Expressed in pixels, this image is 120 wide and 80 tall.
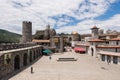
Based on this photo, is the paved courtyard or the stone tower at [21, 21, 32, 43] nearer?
the paved courtyard

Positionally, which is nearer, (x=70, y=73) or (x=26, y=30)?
(x=70, y=73)

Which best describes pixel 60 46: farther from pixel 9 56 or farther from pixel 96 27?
pixel 9 56

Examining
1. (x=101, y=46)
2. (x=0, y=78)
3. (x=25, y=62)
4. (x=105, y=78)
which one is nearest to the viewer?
(x=0, y=78)

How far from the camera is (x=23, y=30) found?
75.3 metres

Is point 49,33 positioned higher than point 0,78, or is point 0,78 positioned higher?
point 49,33

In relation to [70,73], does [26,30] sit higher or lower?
higher

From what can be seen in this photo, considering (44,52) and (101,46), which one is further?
(44,52)

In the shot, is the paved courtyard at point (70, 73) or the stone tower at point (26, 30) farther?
the stone tower at point (26, 30)

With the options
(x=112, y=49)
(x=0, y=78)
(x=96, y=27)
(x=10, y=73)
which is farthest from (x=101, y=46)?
(x=0, y=78)

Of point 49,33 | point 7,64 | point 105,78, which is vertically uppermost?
point 49,33

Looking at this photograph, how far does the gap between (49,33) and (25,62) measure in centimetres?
6525

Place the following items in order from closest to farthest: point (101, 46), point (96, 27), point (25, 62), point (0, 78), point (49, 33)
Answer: point (0, 78)
point (25, 62)
point (101, 46)
point (96, 27)
point (49, 33)

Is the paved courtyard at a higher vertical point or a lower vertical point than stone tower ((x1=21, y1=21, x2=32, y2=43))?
lower

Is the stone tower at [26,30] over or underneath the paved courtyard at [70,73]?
over
